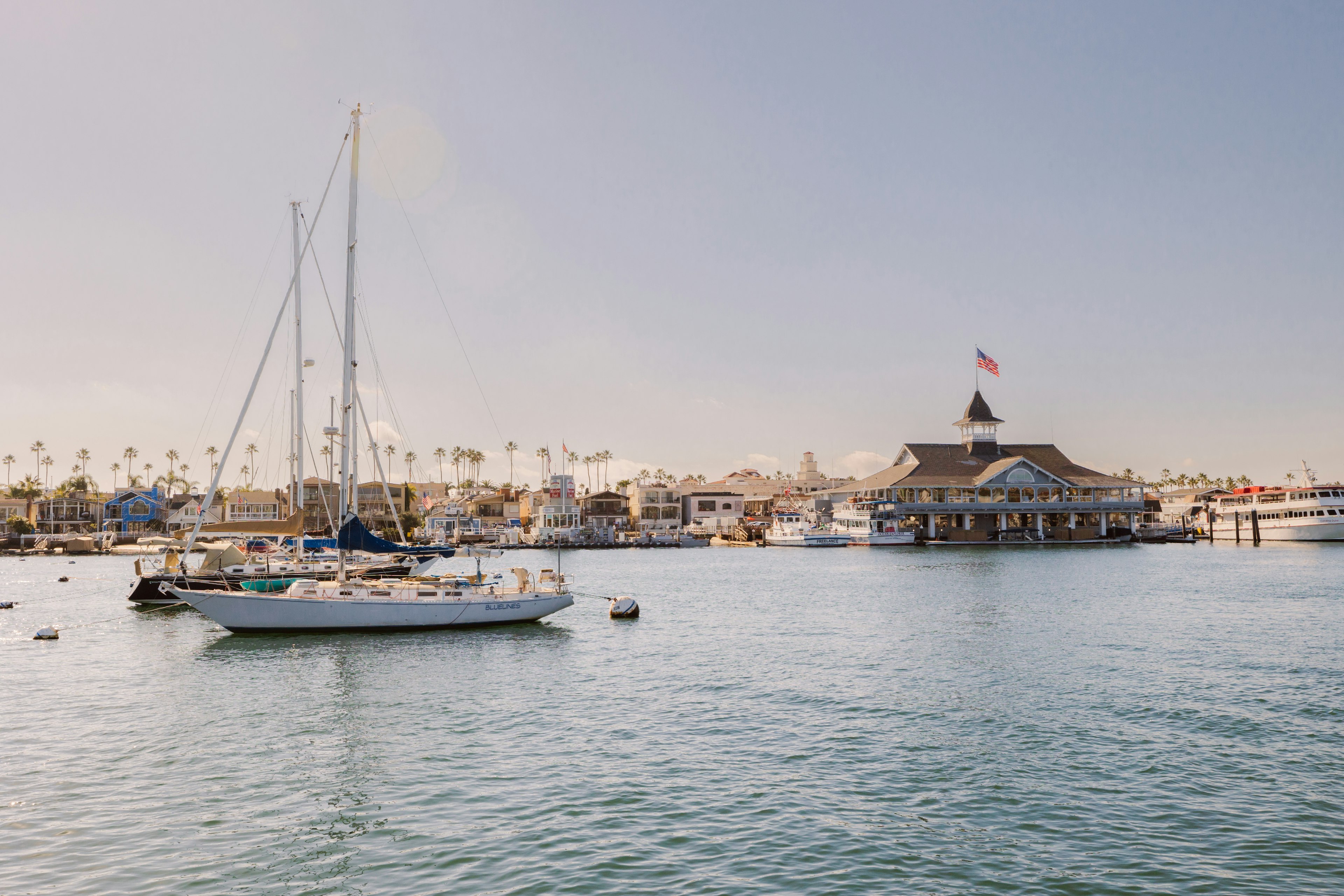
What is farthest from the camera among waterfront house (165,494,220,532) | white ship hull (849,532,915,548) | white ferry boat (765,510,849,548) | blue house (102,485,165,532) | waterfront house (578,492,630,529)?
waterfront house (578,492,630,529)

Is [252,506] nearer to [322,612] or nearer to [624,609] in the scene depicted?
[624,609]

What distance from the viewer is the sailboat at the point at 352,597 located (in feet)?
103

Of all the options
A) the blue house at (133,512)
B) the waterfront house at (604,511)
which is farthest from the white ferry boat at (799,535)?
the blue house at (133,512)

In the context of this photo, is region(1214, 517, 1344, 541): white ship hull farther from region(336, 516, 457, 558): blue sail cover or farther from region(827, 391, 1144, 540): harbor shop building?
region(336, 516, 457, 558): blue sail cover

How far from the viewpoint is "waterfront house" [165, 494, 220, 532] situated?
96188mm

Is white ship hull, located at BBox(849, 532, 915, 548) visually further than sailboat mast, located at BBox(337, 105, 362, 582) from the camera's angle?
Yes

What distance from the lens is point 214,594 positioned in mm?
31047

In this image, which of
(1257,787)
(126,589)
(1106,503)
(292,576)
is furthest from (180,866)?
(1106,503)

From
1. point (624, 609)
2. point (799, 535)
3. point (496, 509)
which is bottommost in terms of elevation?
point (799, 535)

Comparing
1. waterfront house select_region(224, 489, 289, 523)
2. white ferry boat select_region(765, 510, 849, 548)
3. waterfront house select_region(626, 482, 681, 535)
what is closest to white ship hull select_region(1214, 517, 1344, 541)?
white ferry boat select_region(765, 510, 849, 548)

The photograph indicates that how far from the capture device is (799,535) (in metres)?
125

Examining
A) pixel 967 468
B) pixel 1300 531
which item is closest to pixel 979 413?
pixel 967 468

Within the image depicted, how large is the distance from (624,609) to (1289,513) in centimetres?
11187

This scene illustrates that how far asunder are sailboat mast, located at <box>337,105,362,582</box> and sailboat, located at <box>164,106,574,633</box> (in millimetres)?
30
